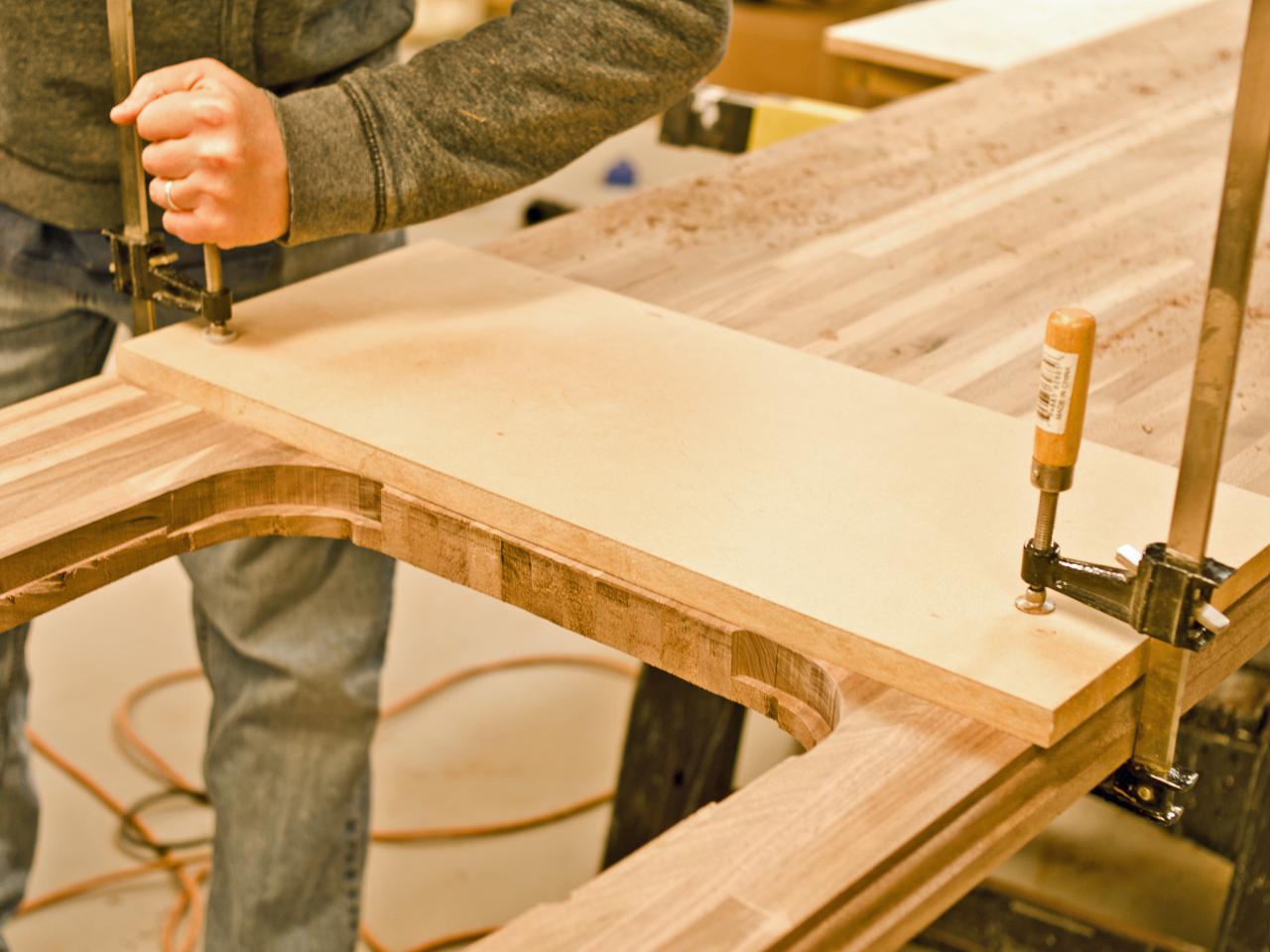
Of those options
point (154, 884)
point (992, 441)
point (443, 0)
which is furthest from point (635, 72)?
point (443, 0)

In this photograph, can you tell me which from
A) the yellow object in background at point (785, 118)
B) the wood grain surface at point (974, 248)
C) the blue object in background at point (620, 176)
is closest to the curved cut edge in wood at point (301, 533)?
the wood grain surface at point (974, 248)

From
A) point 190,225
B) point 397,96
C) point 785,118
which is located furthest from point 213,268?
point 785,118

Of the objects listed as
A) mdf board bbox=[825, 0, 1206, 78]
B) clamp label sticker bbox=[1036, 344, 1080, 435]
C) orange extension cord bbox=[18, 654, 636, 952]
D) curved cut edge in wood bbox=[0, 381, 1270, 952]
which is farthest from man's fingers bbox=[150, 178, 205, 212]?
mdf board bbox=[825, 0, 1206, 78]

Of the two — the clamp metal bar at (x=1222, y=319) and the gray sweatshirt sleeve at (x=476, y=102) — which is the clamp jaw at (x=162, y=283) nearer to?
the gray sweatshirt sleeve at (x=476, y=102)

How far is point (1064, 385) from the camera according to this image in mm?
734

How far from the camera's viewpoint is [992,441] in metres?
0.96

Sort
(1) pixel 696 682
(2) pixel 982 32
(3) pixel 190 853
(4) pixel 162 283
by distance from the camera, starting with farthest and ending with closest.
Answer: (2) pixel 982 32 < (3) pixel 190 853 < (4) pixel 162 283 < (1) pixel 696 682

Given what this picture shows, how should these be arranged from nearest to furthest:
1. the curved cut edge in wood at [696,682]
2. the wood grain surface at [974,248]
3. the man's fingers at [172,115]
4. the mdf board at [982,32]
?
the curved cut edge in wood at [696,682] < the man's fingers at [172,115] < the wood grain surface at [974,248] < the mdf board at [982,32]

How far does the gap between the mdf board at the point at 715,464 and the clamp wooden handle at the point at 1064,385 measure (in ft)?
0.30

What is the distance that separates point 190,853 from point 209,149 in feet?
3.78

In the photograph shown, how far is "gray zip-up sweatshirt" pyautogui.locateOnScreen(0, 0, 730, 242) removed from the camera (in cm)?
101

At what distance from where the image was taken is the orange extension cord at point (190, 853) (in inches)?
69.4

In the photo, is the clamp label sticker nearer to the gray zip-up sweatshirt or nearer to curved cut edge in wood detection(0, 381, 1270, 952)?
curved cut edge in wood detection(0, 381, 1270, 952)

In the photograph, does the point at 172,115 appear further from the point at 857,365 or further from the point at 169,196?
the point at 857,365
